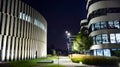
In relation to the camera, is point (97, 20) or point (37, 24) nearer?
point (97, 20)

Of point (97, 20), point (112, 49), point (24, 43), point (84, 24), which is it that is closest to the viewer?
point (24, 43)

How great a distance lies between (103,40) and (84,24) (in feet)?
109

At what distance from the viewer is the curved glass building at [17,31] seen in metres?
36.5

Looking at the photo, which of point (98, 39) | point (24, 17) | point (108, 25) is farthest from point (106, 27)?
point (24, 17)

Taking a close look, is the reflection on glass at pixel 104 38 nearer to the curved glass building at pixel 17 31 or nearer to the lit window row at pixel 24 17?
the curved glass building at pixel 17 31

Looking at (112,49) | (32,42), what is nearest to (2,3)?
(32,42)

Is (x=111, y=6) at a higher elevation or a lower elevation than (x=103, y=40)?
higher

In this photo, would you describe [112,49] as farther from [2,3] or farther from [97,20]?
[2,3]

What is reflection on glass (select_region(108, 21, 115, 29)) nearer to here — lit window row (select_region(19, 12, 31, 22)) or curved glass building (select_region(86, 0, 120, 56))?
curved glass building (select_region(86, 0, 120, 56))


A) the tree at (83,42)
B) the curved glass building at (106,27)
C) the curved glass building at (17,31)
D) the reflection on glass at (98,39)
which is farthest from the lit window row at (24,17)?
the reflection on glass at (98,39)

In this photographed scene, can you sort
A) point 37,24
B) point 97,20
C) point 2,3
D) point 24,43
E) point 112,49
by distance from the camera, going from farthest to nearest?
point 37,24 < point 97,20 < point 112,49 < point 24,43 < point 2,3

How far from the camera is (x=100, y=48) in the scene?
51531 millimetres

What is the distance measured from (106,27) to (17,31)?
86.4ft

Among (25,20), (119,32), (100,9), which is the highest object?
(100,9)
